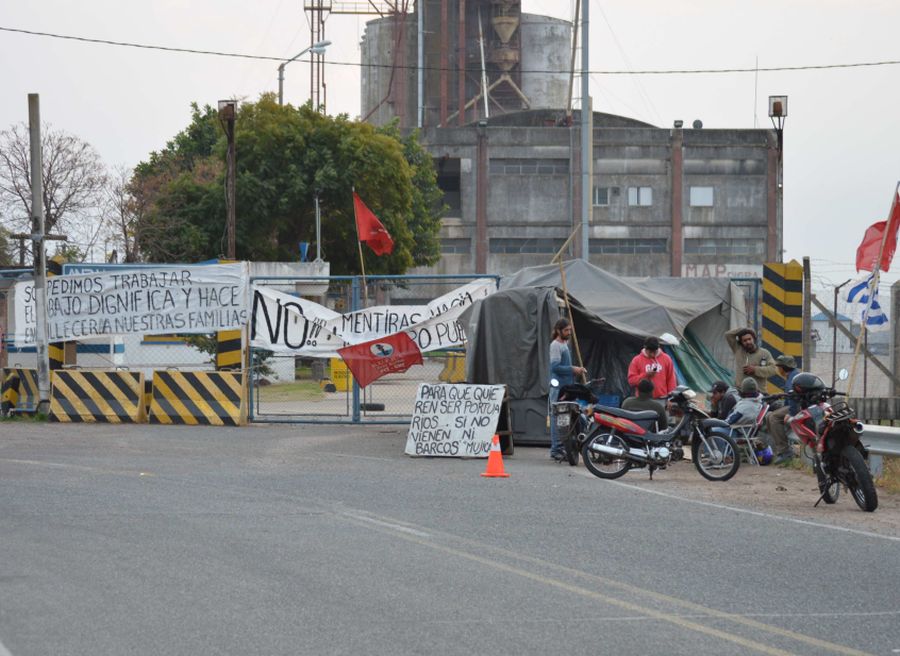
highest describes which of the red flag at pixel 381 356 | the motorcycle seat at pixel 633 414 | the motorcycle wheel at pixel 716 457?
the red flag at pixel 381 356

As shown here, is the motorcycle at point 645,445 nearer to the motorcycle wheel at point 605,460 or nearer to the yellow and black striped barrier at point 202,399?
the motorcycle wheel at point 605,460

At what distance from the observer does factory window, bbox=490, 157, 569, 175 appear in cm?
7275

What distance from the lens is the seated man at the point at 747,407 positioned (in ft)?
52.2

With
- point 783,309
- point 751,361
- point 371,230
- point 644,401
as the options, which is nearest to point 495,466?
point 644,401

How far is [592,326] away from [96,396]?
8349mm

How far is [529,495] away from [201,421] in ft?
32.2

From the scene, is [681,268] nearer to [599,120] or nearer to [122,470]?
[599,120]

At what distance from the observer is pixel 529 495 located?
43.7 feet

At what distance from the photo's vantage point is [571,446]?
53.8ft

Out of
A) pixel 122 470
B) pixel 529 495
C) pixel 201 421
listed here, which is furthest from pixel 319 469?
pixel 201 421

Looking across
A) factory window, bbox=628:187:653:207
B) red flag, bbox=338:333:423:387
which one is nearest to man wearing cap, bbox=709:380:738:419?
red flag, bbox=338:333:423:387

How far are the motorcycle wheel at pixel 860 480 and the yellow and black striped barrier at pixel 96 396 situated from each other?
12877 millimetres

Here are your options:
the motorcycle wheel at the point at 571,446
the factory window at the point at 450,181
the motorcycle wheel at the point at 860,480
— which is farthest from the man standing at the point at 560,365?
the factory window at the point at 450,181

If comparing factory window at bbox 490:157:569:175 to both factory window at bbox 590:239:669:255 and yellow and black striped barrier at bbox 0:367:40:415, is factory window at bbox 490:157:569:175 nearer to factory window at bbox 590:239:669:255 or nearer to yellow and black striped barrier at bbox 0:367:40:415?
Result: factory window at bbox 590:239:669:255
